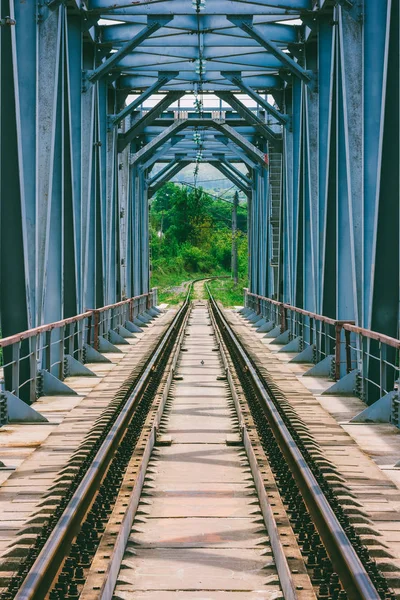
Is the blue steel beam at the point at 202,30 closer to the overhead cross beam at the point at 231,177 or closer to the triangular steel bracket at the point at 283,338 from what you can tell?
the triangular steel bracket at the point at 283,338

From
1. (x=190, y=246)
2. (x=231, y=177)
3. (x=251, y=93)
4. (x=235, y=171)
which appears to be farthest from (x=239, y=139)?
(x=190, y=246)

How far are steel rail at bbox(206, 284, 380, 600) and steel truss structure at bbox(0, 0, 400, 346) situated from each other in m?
4.00

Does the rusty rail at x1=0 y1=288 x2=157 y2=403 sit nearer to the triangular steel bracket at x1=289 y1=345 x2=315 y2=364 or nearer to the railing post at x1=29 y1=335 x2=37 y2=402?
the railing post at x1=29 y1=335 x2=37 y2=402

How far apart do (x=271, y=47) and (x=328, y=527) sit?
48.2 ft

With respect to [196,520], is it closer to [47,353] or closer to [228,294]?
[47,353]

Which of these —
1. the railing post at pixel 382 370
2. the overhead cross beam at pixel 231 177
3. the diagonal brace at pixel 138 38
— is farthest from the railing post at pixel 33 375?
the overhead cross beam at pixel 231 177

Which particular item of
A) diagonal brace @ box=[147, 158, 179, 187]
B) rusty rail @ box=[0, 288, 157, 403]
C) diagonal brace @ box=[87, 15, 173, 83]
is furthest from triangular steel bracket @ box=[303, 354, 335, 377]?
diagonal brace @ box=[147, 158, 179, 187]

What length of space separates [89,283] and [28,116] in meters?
7.78

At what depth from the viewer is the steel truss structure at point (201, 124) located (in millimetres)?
11188

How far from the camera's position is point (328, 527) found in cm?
516

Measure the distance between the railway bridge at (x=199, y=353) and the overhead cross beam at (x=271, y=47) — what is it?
0.14 feet

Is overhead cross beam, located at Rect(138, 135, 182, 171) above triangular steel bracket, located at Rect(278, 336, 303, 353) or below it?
above

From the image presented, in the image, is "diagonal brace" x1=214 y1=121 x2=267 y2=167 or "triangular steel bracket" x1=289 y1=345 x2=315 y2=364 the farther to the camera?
"diagonal brace" x1=214 y1=121 x2=267 y2=167

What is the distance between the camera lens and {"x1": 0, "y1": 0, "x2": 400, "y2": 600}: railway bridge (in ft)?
16.8
